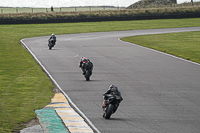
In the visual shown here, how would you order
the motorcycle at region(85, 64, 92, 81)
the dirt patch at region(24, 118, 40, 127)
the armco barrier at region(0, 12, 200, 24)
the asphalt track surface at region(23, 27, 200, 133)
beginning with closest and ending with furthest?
the dirt patch at region(24, 118, 40, 127), the asphalt track surface at region(23, 27, 200, 133), the motorcycle at region(85, 64, 92, 81), the armco barrier at region(0, 12, 200, 24)

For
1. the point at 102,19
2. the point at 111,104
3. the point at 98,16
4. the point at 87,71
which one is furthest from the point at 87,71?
the point at 98,16

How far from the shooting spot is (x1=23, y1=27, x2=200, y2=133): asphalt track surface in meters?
10.7

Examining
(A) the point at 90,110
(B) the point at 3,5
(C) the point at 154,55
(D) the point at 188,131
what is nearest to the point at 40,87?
(A) the point at 90,110

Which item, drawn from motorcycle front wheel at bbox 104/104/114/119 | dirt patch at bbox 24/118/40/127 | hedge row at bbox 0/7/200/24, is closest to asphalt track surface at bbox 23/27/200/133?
motorcycle front wheel at bbox 104/104/114/119

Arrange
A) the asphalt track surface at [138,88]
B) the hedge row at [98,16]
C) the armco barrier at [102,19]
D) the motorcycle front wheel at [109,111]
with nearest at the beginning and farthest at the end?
the asphalt track surface at [138,88] < the motorcycle front wheel at [109,111] < the armco barrier at [102,19] < the hedge row at [98,16]

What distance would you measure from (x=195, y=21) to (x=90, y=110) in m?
57.9

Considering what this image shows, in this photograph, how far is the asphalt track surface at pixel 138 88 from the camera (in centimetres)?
1070

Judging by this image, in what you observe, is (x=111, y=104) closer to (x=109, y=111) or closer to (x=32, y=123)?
(x=109, y=111)

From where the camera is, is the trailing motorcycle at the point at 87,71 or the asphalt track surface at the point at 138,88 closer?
the asphalt track surface at the point at 138,88

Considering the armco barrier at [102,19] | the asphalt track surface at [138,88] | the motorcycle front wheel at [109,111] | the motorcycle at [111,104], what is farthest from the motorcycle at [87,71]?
the armco barrier at [102,19]

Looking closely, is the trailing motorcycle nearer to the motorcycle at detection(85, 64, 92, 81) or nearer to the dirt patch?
the motorcycle at detection(85, 64, 92, 81)

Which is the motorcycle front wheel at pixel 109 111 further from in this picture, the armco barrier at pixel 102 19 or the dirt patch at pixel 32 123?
the armco barrier at pixel 102 19

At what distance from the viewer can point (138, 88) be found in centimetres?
1573

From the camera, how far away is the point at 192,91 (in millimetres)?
15102
